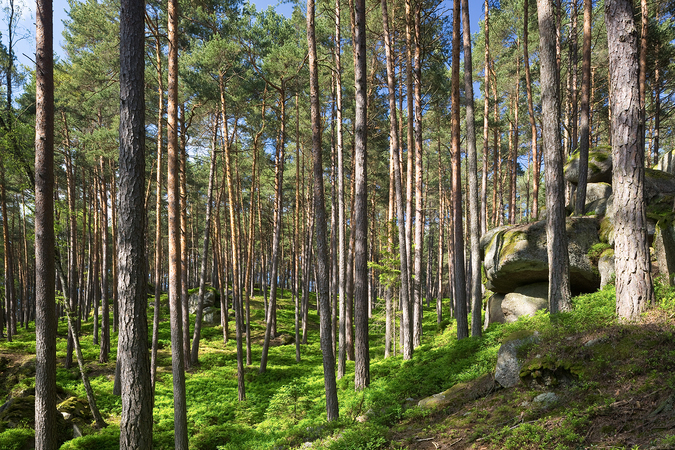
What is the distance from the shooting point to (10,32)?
8.48 meters

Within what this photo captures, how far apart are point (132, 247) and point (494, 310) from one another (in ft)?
39.7

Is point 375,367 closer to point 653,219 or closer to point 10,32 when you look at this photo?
point 653,219

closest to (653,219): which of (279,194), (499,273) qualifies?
(499,273)

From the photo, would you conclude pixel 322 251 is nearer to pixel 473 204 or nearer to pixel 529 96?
pixel 473 204

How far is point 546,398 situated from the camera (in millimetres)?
4965

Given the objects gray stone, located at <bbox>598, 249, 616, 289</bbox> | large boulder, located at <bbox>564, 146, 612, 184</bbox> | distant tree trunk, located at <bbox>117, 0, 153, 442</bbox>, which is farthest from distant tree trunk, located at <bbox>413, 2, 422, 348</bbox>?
distant tree trunk, located at <bbox>117, 0, 153, 442</bbox>

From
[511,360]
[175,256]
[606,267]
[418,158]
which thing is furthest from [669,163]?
[175,256]

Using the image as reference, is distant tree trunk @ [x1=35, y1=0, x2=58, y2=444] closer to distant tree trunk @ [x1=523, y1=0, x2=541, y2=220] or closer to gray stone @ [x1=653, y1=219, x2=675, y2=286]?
gray stone @ [x1=653, y1=219, x2=675, y2=286]

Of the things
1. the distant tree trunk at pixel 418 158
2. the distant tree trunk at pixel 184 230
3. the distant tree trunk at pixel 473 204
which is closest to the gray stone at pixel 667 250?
the distant tree trunk at pixel 473 204

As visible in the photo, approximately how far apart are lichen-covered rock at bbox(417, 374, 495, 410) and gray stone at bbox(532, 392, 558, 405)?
1106 millimetres

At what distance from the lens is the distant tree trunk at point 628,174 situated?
18.4 feet

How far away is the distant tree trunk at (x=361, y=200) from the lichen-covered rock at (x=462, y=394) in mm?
1840

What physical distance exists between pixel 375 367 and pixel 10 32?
42.5 feet

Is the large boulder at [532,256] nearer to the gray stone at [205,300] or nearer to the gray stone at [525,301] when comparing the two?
the gray stone at [525,301]
